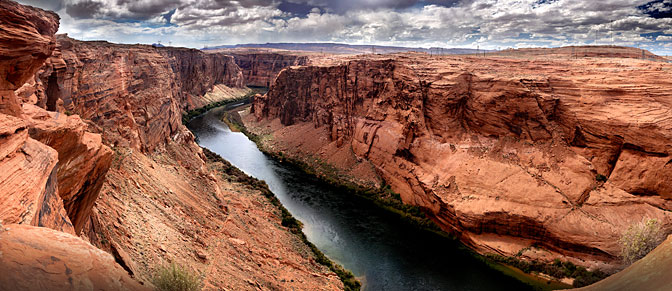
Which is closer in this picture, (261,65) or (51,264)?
(51,264)

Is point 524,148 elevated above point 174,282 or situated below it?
below

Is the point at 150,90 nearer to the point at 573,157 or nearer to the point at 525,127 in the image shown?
the point at 525,127

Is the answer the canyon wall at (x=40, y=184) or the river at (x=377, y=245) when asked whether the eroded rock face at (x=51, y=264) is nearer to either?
the canyon wall at (x=40, y=184)

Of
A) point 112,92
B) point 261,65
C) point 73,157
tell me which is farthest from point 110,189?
point 261,65

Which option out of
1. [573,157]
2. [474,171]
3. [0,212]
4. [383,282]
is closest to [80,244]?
[0,212]

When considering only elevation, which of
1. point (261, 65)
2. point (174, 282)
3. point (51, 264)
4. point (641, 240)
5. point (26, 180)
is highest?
point (261, 65)

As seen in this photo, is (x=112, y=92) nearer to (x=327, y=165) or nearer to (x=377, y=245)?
(x=377, y=245)
